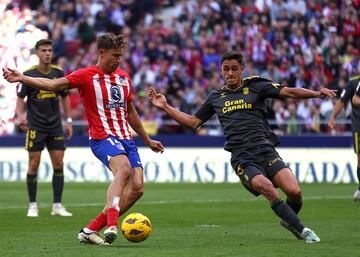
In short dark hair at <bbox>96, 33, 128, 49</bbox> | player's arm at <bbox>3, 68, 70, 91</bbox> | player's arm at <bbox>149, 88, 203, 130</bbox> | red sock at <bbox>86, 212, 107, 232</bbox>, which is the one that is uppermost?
short dark hair at <bbox>96, 33, 128, 49</bbox>

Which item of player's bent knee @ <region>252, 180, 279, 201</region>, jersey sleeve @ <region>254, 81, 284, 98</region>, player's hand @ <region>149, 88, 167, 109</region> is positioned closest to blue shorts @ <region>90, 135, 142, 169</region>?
player's hand @ <region>149, 88, 167, 109</region>

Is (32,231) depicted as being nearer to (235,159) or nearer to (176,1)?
(235,159)

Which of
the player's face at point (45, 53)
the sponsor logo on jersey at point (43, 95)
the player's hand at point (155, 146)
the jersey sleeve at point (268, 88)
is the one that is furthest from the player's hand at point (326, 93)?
the sponsor logo on jersey at point (43, 95)

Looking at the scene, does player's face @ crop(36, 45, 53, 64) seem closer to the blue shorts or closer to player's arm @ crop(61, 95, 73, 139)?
player's arm @ crop(61, 95, 73, 139)

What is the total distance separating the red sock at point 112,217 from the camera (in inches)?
416

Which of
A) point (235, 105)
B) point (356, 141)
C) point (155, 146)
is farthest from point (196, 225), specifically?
point (356, 141)

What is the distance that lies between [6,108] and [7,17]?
400 cm

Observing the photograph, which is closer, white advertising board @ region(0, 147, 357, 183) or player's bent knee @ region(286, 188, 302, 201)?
player's bent knee @ region(286, 188, 302, 201)

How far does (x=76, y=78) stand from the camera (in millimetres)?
11023

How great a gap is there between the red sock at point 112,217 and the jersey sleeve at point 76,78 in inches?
57.9

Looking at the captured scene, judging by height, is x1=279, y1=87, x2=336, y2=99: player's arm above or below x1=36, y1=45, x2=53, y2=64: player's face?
below

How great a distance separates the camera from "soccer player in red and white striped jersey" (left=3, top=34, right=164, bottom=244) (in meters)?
10.9

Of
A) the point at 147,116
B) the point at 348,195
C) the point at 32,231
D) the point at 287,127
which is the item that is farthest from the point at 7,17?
the point at 32,231

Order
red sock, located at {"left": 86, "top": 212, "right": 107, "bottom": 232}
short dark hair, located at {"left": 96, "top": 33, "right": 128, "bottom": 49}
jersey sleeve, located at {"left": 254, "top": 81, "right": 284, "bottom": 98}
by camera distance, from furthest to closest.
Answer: jersey sleeve, located at {"left": 254, "top": 81, "right": 284, "bottom": 98}, short dark hair, located at {"left": 96, "top": 33, "right": 128, "bottom": 49}, red sock, located at {"left": 86, "top": 212, "right": 107, "bottom": 232}
